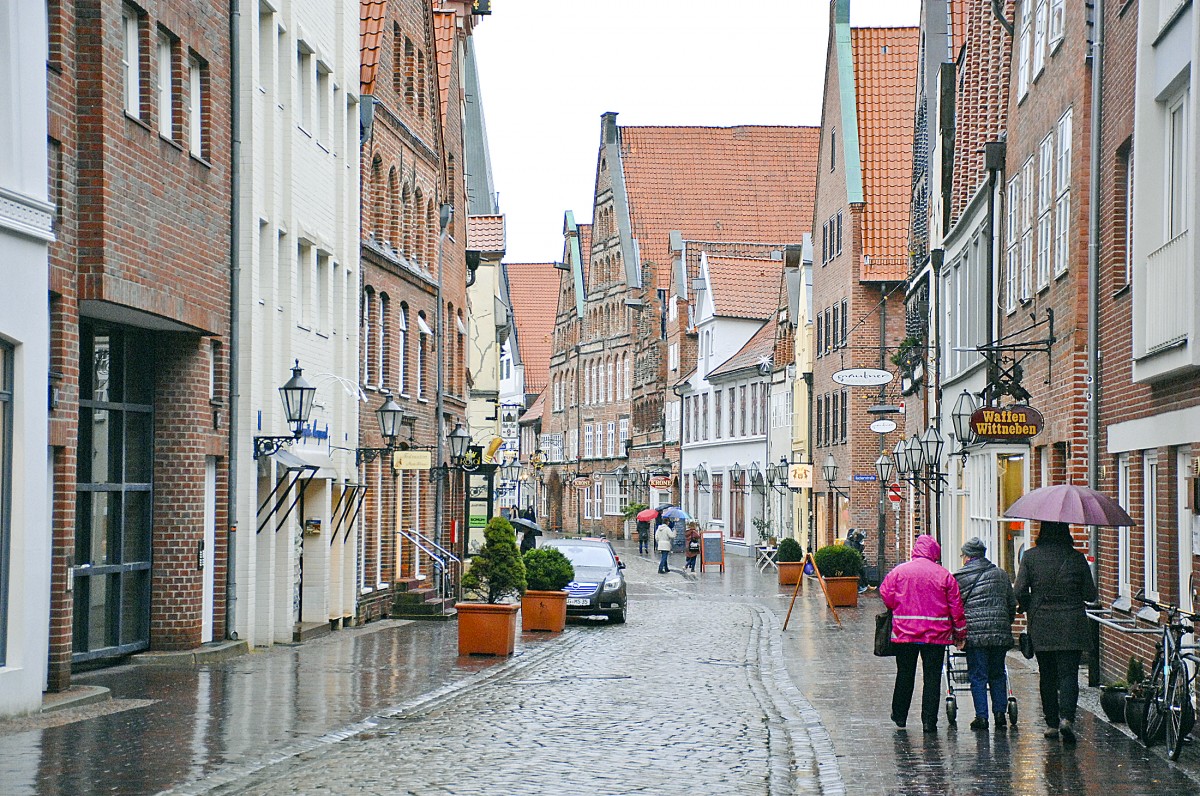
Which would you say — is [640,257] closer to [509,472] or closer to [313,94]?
[509,472]

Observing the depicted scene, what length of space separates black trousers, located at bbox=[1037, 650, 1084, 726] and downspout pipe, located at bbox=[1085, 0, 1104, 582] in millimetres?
4074

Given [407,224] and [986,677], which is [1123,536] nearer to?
[986,677]

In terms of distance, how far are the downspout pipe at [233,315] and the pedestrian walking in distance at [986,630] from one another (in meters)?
9.82

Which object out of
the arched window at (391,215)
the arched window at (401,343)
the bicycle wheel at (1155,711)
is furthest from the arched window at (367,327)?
the bicycle wheel at (1155,711)

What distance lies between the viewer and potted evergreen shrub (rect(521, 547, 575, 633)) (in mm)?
26469

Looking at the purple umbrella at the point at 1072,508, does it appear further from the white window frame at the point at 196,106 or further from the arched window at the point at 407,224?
the arched window at the point at 407,224

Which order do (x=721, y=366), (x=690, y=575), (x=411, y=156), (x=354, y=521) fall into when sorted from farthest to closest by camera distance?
(x=721, y=366) < (x=690, y=575) < (x=411, y=156) < (x=354, y=521)

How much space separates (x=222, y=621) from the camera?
20.3 m

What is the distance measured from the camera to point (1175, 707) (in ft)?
38.5

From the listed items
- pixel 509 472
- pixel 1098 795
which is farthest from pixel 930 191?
pixel 509 472

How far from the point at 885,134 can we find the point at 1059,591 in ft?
129

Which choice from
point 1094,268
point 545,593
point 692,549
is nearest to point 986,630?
point 1094,268

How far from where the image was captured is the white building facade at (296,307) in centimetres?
2097

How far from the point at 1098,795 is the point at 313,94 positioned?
17329 mm
